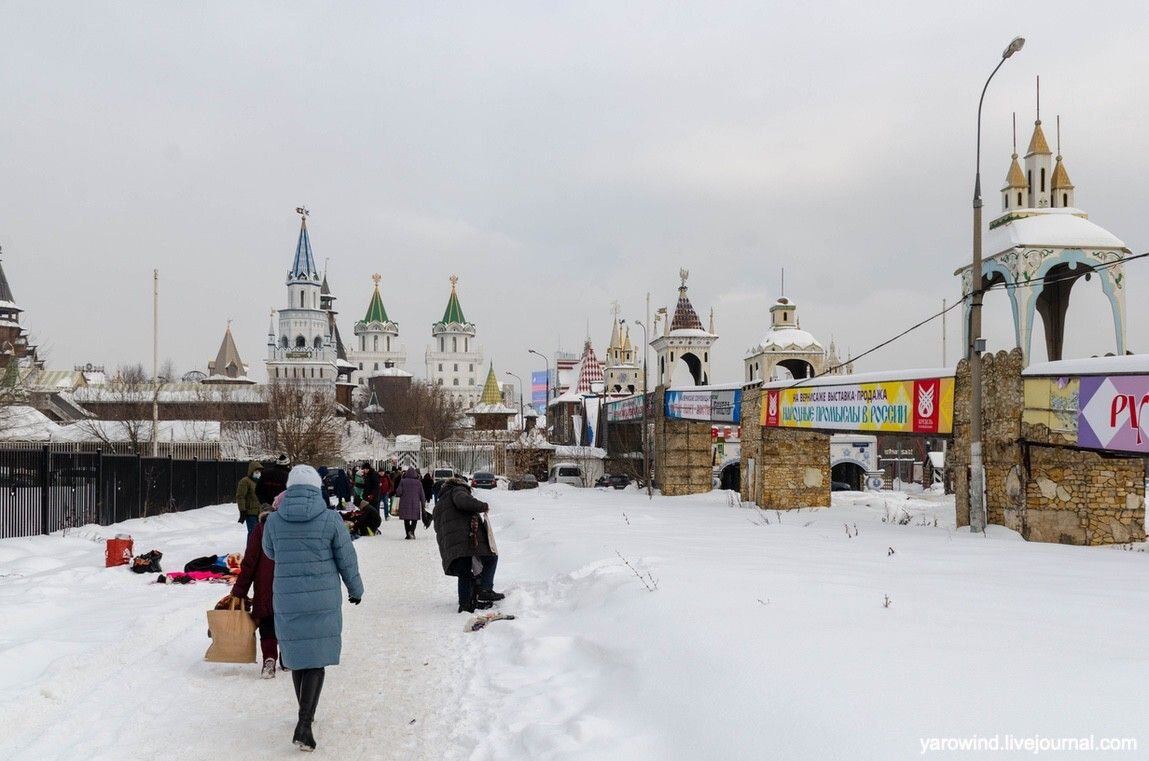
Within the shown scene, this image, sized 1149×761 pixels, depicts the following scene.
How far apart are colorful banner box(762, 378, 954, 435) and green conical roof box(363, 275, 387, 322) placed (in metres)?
144

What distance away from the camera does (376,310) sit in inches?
6422

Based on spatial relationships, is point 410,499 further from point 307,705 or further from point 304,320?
point 304,320

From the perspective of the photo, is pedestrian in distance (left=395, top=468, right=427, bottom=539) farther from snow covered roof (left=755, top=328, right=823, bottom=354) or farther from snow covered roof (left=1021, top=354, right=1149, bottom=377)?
snow covered roof (left=755, top=328, right=823, bottom=354)

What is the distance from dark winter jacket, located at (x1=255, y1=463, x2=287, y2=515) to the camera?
1474 cm

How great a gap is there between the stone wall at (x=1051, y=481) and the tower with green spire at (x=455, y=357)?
154012 millimetres

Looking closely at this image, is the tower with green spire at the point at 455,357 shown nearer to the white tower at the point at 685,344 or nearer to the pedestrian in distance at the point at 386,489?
the white tower at the point at 685,344

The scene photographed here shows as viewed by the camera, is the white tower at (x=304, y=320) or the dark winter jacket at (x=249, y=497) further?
the white tower at (x=304, y=320)

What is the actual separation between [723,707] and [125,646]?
18.0ft

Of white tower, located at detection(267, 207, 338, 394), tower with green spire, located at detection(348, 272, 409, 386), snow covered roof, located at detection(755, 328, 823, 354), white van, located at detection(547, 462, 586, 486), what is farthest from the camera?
tower with green spire, located at detection(348, 272, 409, 386)

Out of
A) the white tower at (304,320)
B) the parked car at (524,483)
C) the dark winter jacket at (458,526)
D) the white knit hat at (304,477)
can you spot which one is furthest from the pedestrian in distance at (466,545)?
the white tower at (304,320)

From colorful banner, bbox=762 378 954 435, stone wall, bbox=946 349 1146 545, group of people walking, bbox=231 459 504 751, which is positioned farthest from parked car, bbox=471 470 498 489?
group of people walking, bbox=231 459 504 751

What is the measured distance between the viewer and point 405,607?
415 inches

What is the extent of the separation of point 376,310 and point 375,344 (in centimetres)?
625

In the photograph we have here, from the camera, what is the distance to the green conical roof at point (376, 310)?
161875 mm
